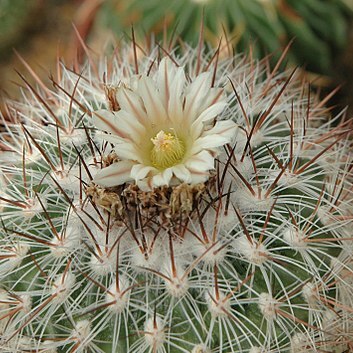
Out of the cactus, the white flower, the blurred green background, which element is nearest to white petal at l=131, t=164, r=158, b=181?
the white flower

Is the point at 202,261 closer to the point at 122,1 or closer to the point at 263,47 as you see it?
the point at 263,47

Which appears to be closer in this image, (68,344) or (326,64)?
(68,344)

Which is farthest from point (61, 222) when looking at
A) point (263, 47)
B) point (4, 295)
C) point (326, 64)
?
point (326, 64)

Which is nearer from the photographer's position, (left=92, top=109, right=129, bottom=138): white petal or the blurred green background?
(left=92, top=109, right=129, bottom=138): white petal

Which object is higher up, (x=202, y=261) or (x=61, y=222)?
(x=61, y=222)

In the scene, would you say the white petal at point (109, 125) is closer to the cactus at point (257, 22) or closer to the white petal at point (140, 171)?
the white petal at point (140, 171)

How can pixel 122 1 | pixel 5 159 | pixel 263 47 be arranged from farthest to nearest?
pixel 122 1
pixel 263 47
pixel 5 159

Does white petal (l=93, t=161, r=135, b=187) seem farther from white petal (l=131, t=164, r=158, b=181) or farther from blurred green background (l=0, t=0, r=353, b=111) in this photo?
blurred green background (l=0, t=0, r=353, b=111)
